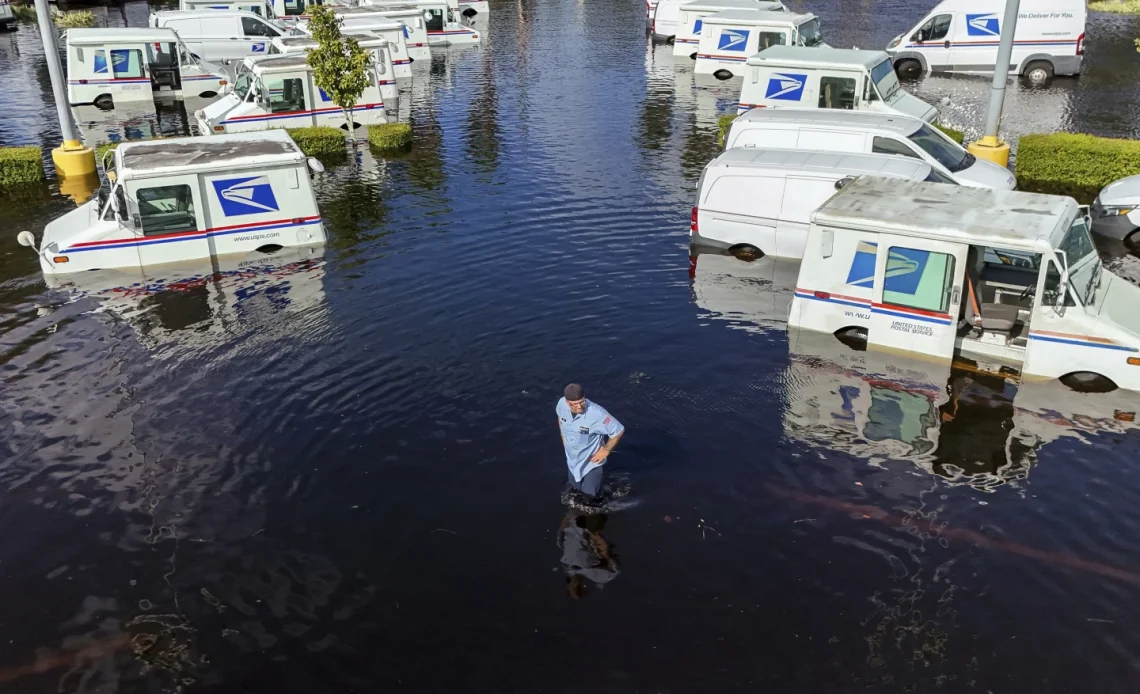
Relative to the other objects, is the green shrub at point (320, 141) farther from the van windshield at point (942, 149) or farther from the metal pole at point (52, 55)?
the van windshield at point (942, 149)

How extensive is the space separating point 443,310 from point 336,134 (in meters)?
13.4

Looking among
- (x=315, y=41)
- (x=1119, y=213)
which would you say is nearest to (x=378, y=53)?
(x=315, y=41)

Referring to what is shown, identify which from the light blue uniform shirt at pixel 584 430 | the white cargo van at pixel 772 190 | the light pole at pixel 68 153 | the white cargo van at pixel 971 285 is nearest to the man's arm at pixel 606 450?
the light blue uniform shirt at pixel 584 430

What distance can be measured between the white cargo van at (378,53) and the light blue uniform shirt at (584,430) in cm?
2400

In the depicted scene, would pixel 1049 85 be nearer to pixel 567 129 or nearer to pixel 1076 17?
pixel 1076 17

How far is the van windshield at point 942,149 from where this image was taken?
2162cm

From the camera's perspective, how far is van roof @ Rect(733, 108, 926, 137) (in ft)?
72.1

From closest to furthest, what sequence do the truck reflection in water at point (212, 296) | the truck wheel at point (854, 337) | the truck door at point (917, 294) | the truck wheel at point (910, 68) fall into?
the truck door at point (917, 294)
the truck wheel at point (854, 337)
the truck reflection in water at point (212, 296)
the truck wheel at point (910, 68)

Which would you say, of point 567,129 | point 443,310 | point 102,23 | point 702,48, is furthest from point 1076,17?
point 102,23

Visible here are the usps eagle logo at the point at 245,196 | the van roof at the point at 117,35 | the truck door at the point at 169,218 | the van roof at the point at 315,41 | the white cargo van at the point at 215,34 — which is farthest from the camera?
the white cargo van at the point at 215,34

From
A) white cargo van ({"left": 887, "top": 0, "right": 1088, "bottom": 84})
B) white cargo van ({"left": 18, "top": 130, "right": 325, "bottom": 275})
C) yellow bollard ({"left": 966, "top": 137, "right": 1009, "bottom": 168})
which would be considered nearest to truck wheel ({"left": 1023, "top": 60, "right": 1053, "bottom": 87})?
white cargo van ({"left": 887, "top": 0, "right": 1088, "bottom": 84})

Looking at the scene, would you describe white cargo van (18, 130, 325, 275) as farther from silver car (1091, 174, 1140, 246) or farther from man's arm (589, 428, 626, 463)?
silver car (1091, 174, 1140, 246)

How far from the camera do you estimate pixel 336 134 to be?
29281 millimetres

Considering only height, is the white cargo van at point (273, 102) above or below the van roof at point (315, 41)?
below
